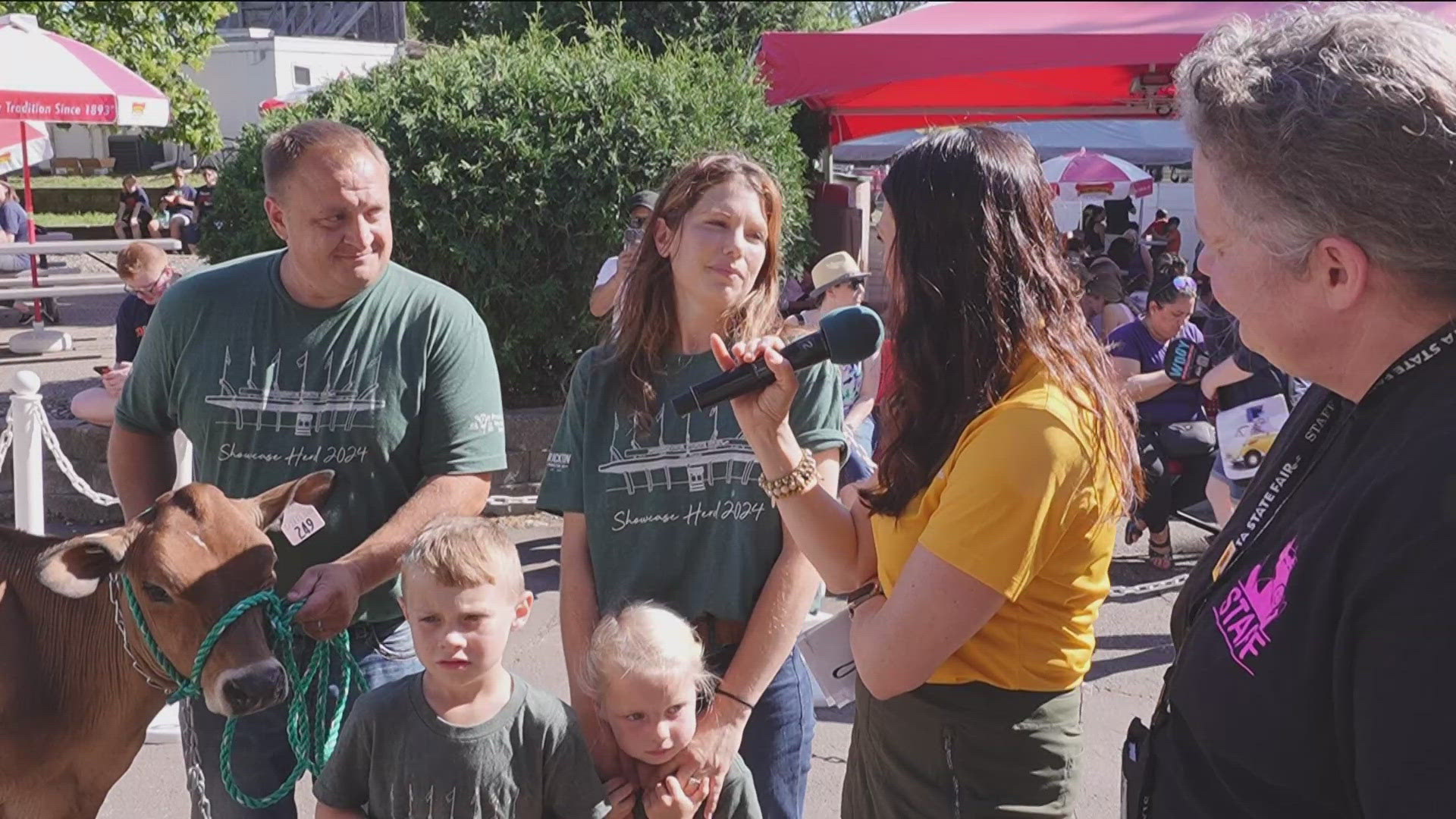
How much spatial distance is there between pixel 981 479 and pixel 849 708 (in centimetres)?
374

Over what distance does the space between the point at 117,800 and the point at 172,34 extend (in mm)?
22030

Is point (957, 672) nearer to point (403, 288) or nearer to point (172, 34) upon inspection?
point (403, 288)

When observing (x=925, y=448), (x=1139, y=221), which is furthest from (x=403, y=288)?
(x=1139, y=221)

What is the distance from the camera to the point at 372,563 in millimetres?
2688

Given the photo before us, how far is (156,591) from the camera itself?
2650 millimetres

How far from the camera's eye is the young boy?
2406 mm

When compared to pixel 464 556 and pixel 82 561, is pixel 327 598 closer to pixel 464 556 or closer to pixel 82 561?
pixel 464 556

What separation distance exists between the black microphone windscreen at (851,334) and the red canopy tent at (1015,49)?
6.76 meters

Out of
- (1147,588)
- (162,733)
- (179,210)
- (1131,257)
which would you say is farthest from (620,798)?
(179,210)

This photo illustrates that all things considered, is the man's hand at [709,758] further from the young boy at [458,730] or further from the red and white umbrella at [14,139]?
the red and white umbrella at [14,139]

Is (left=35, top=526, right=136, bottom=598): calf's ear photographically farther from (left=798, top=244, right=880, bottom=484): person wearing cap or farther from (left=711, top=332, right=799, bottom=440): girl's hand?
(left=798, top=244, right=880, bottom=484): person wearing cap

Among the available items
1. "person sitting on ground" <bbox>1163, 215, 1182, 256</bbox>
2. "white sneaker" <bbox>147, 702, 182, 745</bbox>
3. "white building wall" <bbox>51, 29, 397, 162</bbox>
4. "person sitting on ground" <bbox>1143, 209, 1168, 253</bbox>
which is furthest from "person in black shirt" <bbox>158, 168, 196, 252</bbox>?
"white sneaker" <bbox>147, 702, 182, 745</bbox>

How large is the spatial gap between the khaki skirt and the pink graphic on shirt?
32.6 inches

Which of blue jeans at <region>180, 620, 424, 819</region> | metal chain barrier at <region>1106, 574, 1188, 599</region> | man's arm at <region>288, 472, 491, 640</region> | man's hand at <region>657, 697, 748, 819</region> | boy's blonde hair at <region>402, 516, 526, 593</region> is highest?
boy's blonde hair at <region>402, 516, 526, 593</region>
